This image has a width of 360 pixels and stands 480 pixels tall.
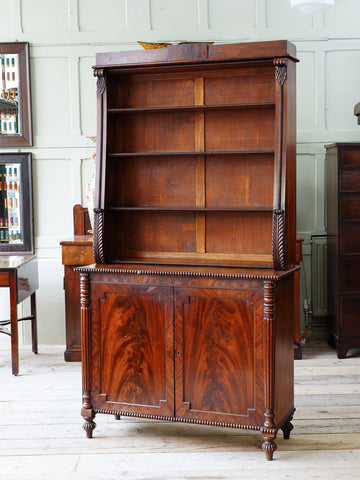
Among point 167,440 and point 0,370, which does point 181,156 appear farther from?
point 0,370

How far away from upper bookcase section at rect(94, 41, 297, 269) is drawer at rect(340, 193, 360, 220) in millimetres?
1571

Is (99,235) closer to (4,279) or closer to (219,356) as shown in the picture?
(219,356)

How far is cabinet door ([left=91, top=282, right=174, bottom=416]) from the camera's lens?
361 centimetres

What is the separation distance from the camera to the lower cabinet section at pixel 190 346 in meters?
3.41

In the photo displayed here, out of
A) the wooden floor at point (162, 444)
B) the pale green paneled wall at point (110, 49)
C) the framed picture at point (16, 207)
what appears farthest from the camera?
the framed picture at point (16, 207)

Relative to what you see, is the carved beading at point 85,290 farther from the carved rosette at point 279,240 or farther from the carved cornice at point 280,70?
the carved cornice at point 280,70

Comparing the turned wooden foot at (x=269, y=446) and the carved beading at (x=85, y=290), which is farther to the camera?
the carved beading at (x=85, y=290)

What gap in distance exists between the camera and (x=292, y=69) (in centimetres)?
369

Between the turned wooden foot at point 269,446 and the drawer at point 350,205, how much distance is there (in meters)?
2.39

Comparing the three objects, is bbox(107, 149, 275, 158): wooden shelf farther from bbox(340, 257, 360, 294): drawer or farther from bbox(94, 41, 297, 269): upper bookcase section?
bbox(340, 257, 360, 294): drawer

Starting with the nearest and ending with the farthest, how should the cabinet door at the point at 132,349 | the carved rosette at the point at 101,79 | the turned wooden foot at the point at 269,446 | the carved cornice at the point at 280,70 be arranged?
the turned wooden foot at the point at 269,446 < the carved cornice at the point at 280,70 < the cabinet door at the point at 132,349 < the carved rosette at the point at 101,79

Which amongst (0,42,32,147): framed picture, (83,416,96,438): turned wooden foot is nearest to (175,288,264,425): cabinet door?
(83,416,96,438): turned wooden foot

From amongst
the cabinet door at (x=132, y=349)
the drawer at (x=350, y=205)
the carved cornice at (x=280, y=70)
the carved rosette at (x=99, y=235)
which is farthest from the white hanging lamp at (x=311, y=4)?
the cabinet door at (x=132, y=349)

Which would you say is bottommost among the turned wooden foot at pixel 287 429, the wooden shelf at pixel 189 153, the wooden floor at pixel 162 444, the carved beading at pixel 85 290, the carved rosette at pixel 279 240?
the wooden floor at pixel 162 444
